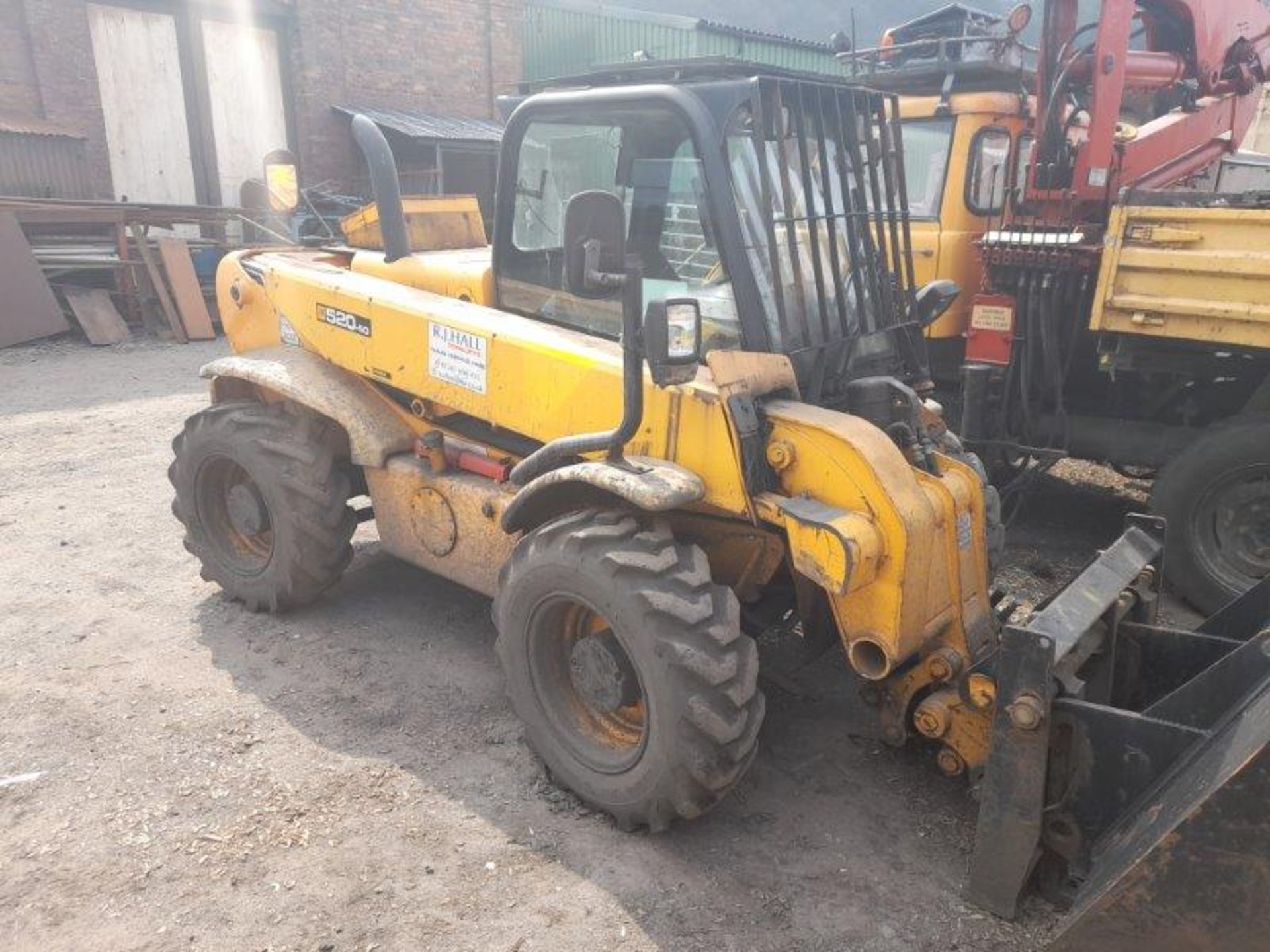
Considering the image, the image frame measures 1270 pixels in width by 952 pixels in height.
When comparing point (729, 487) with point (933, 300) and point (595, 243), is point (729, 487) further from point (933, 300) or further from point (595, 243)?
point (933, 300)

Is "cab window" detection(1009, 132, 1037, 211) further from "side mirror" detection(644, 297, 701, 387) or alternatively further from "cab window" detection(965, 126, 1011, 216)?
"side mirror" detection(644, 297, 701, 387)

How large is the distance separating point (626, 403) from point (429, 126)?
14.1 m

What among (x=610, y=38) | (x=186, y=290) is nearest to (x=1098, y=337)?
(x=186, y=290)

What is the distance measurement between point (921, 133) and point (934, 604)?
4.22 meters

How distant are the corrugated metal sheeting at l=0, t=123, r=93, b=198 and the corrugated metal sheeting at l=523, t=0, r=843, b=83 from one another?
26.8 feet

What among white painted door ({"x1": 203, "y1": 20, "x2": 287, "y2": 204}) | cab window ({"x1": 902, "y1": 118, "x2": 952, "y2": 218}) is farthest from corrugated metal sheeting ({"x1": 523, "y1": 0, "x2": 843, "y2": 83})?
cab window ({"x1": 902, "y1": 118, "x2": 952, "y2": 218})

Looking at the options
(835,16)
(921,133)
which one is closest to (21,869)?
(921,133)

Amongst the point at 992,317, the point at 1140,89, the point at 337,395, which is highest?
the point at 1140,89

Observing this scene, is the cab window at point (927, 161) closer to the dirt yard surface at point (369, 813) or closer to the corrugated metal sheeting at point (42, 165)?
the dirt yard surface at point (369, 813)

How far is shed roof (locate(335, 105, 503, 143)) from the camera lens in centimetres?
1497

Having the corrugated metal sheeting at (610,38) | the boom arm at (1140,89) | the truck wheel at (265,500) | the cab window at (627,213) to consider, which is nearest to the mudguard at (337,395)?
the truck wheel at (265,500)

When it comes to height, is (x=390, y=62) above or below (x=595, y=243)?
above

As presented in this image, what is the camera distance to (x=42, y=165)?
12656 millimetres

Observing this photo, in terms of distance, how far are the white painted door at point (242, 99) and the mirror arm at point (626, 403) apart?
1344cm
